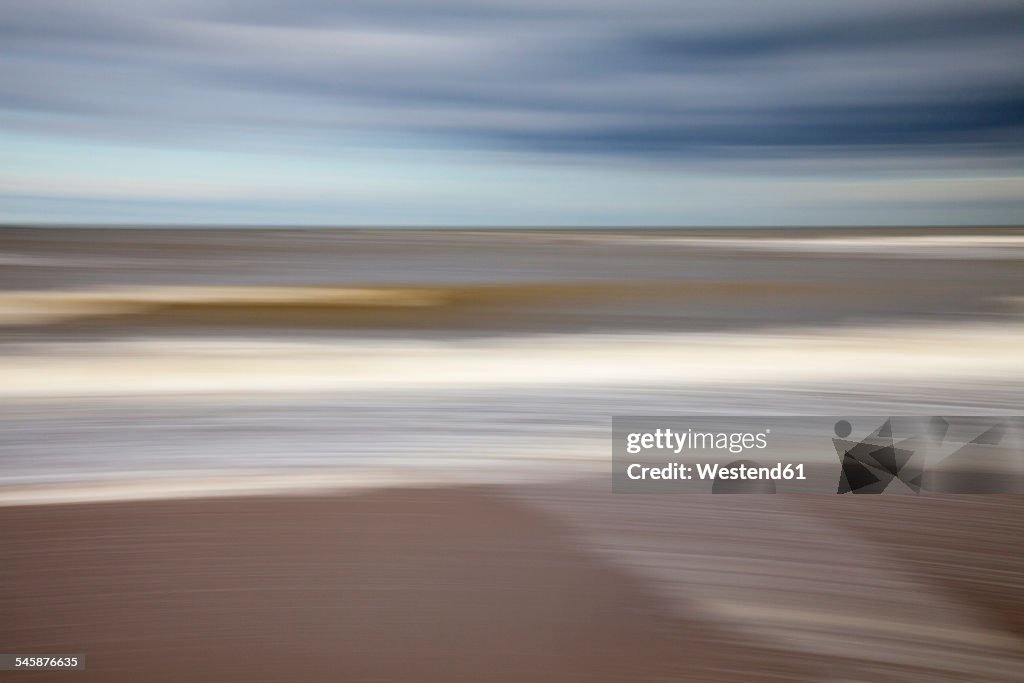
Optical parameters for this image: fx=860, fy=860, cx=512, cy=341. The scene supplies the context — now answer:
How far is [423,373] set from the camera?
299 cm

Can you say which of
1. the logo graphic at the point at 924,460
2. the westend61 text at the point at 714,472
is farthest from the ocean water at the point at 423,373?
the logo graphic at the point at 924,460

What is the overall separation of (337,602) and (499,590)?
22 centimetres

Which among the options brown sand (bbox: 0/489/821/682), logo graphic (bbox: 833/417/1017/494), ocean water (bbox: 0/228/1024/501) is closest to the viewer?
brown sand (bbox: 0/489/821/682)

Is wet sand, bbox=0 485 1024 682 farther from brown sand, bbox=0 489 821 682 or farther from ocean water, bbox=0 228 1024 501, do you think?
ocean water, bbox=0 228 1024 501

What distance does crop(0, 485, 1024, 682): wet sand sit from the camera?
Result: 40.7 inches

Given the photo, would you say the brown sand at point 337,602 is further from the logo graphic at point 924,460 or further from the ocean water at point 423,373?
the logo graphic at point 924,460

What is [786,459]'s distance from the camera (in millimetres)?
1892

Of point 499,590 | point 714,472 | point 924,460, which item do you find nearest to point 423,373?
point 714,472

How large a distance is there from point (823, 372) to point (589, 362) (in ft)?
2.72

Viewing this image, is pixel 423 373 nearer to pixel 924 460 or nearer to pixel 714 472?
pixel 714 472

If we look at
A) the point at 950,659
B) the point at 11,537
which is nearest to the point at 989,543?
the point at 950,659

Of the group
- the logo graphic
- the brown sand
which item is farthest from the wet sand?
the logo graphic

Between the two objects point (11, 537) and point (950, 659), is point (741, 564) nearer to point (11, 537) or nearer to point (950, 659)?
point (950, 659)

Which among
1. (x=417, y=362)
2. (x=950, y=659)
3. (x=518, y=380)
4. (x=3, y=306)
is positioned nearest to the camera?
(x=950, y=659)
